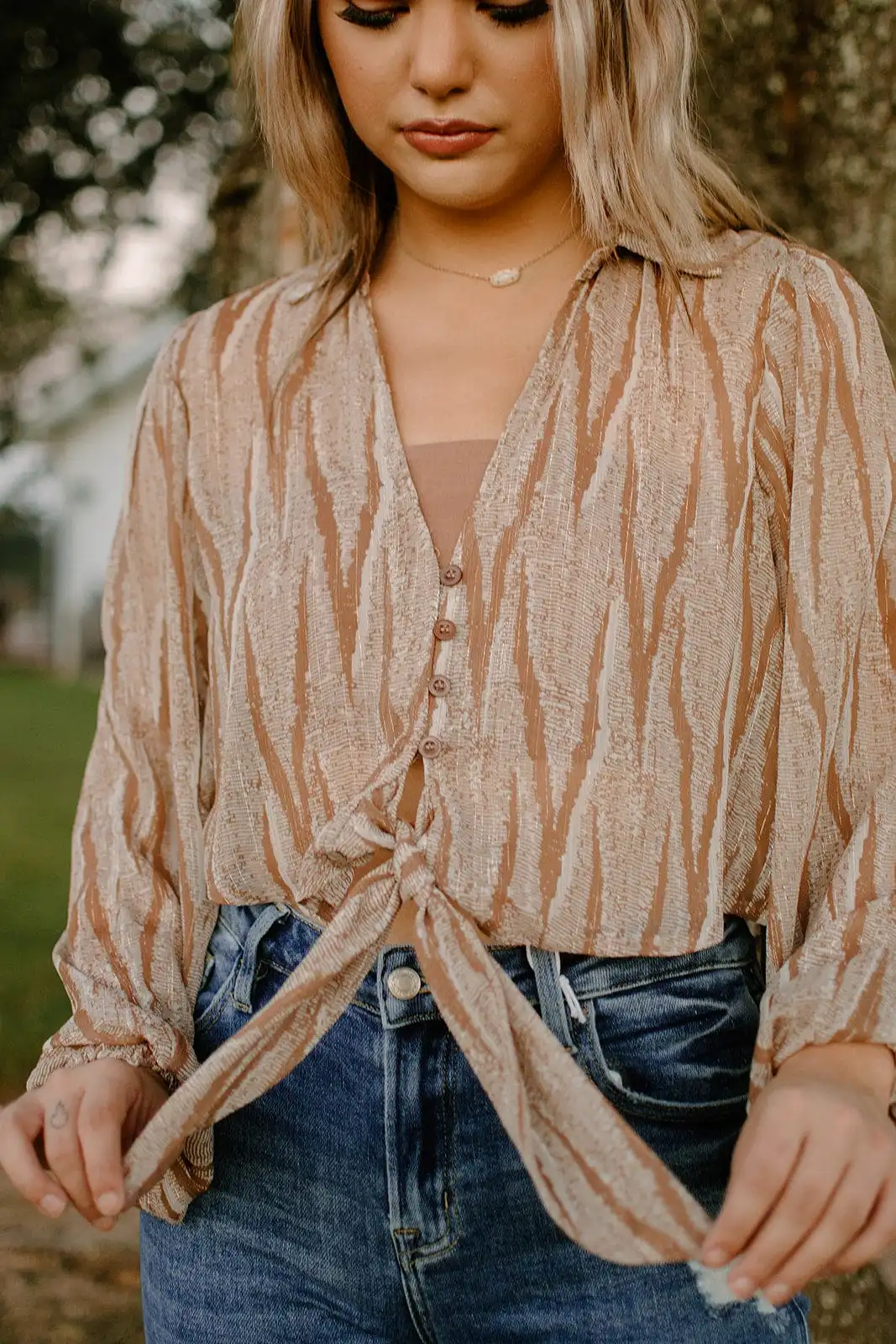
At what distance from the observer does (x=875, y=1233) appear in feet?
4.02

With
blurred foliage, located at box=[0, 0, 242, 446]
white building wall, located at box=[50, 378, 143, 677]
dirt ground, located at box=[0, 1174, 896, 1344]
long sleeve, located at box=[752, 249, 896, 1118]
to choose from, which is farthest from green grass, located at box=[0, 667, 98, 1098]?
white building wall, located at box=[50, 378, 143, 677]

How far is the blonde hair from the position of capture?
157cm

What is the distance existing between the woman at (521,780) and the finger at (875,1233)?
10 cm

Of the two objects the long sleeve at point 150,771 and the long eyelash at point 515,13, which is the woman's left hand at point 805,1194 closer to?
the long sleeve at point 150,771

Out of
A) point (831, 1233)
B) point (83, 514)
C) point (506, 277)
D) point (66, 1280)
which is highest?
point (506, 277)

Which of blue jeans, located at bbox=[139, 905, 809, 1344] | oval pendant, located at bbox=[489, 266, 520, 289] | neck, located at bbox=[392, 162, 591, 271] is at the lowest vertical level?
blue jeans, located at bbox=[139, 905, 809, 1344]

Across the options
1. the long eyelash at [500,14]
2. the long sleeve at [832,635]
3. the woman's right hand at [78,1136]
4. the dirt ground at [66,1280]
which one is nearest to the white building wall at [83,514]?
the dirt ground at [66,1280]

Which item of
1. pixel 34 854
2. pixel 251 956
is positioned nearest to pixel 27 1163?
pixel 251 956

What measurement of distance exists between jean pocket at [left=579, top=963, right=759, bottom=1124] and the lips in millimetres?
859

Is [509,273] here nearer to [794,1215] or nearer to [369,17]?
[369,17]

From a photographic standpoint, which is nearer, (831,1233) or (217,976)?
(831,1233)

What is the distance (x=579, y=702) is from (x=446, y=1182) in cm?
48

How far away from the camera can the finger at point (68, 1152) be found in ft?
4.56

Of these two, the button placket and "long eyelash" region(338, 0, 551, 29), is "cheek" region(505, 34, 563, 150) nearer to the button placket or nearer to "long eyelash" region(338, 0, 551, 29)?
"long eyelash" region(338, 0, 551, 29)
